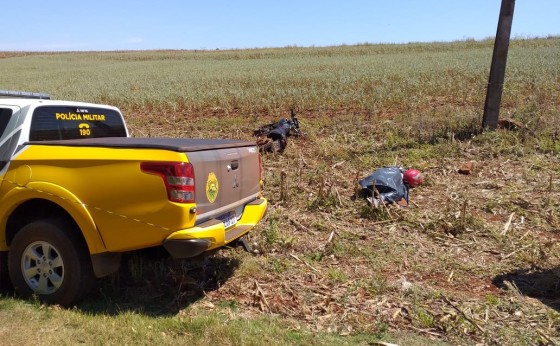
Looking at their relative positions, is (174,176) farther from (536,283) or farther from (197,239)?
(536,283)

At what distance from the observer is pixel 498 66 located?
9.86 m

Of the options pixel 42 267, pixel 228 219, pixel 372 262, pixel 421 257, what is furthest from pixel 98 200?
pixel 421 257

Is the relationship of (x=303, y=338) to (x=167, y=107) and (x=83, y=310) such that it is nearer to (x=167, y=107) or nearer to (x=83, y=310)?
(x=83, y=310)

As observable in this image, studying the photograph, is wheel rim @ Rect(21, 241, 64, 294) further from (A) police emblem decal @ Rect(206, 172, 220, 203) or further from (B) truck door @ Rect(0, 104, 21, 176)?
(A) police emblem decal @ Rect(206, 172, 220, 203)

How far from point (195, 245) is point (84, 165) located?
1.17 meters

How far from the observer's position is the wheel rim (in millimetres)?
4379

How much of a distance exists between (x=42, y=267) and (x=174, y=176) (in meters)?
1.62

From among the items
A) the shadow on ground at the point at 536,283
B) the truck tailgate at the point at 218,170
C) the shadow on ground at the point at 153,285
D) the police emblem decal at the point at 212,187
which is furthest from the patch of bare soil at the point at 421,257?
the police emblem decal at the point at 212,187

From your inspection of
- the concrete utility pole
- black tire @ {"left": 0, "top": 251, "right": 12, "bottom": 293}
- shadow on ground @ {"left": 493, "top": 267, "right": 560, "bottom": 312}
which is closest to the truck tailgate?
black tire @ {"left": 0, "top": 251, "right": 12, "bottom": 293}

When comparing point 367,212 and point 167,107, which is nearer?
point 367,212

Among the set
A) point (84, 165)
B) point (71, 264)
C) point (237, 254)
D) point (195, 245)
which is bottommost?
point (237, 254)

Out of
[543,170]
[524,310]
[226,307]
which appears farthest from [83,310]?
[543,170]

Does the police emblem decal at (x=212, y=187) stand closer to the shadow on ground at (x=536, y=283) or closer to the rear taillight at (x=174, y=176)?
the rear taillight at (x=174, y=176)

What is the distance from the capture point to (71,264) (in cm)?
425
